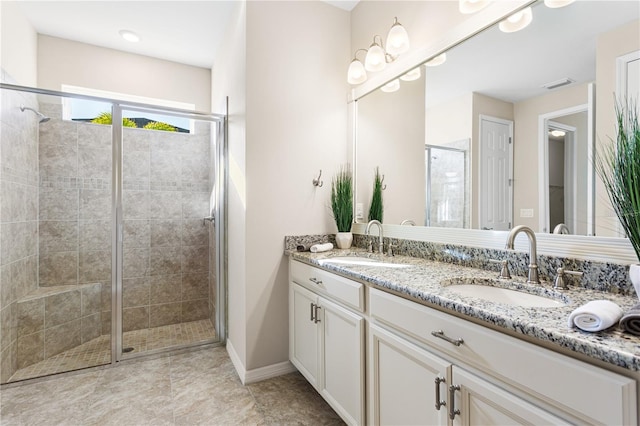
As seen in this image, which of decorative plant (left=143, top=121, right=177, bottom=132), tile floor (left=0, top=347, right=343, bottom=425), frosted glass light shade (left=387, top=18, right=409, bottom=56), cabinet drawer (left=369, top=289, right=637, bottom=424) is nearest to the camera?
cabinet drawer (left=369, top=289, right=637, bottom=424)

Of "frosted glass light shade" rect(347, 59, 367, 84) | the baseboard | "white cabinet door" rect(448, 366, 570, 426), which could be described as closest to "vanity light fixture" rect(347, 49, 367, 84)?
"frosted glass light shade" rect(347, 59, 367, 84)

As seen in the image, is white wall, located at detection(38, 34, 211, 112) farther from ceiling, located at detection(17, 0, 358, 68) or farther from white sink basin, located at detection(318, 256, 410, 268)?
white sink basin, located at detection(318, 256, 410, 268)

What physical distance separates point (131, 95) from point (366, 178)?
271 centimetres

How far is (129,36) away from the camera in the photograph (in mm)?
2904

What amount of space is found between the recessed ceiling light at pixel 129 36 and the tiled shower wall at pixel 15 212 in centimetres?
100

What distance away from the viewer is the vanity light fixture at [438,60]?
5.64ft

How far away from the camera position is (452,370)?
964 millimetres

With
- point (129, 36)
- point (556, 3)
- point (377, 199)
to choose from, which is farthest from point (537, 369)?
point (129, 36)

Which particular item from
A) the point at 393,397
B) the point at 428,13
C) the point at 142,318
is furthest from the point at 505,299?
the point at 142,318

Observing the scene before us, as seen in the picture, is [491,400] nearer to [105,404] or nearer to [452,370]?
[452,370]

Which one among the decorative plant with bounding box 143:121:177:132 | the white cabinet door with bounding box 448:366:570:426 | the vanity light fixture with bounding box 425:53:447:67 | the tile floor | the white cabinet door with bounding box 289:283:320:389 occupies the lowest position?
the tile floor

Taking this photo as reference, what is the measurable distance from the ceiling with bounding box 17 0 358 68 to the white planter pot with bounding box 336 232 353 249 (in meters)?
1.83

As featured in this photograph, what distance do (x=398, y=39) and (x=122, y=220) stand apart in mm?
2483

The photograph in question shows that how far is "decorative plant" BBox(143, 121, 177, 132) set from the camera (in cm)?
274
